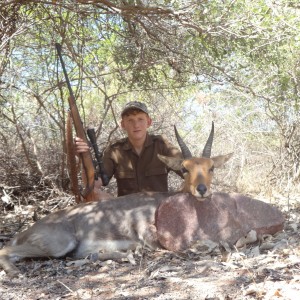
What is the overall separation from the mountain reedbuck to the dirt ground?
17cm

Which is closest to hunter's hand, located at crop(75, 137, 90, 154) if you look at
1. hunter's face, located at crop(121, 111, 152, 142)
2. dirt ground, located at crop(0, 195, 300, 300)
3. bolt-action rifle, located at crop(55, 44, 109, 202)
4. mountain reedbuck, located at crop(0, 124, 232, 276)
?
bolt-action rifle, located at crop(55, 44, 109, 202)

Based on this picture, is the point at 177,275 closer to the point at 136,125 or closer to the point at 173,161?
the point at 173,161

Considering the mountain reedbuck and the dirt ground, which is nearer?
the dirt ground

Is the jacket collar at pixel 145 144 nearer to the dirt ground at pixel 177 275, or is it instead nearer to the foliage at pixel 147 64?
the foliage at pixel 147 64

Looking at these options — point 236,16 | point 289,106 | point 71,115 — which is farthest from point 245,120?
point 71,115

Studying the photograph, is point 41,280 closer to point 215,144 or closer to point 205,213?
point 205,213

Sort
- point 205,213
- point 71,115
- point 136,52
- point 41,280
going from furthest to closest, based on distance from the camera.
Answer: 1. point 136,52
2. point 71,115
3. point 205,213
4. point 41,280

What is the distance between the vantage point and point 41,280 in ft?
14.1

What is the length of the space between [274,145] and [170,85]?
3078mm

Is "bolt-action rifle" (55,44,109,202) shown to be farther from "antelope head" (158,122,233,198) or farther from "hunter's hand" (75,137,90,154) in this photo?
"antelope head" (158,122,233,198)

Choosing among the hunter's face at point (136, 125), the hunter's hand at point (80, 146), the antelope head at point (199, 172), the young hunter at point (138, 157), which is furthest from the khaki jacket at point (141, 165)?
the antelope head at point (199, 172)

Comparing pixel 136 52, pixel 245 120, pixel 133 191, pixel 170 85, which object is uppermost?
pixel 136 52

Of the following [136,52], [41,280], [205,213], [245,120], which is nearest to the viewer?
[41,280]

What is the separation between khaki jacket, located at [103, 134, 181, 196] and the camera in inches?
263
